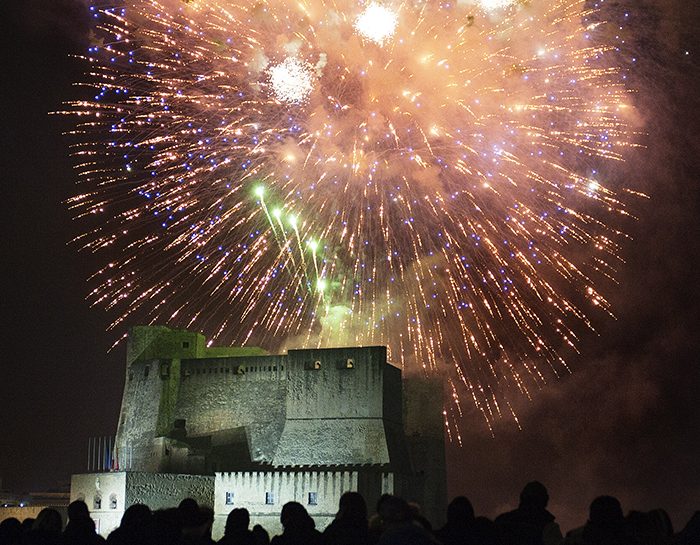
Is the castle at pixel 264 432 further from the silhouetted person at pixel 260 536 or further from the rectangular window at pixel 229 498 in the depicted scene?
the silhouetted person at pixel 260 536

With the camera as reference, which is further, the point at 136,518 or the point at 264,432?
the point at 264,432

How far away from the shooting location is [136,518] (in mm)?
13062

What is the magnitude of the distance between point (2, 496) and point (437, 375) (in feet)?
88.4

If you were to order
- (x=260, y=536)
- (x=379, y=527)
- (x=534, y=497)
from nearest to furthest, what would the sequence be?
(x=534, y=497) < (x=379, y=527) < (x=260, y=536)

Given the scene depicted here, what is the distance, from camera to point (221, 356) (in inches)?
2103

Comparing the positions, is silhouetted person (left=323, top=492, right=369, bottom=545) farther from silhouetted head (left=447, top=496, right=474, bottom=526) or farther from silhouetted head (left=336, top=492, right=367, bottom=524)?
silhouetted head (left=447, top=496, right=474, bottom=526)

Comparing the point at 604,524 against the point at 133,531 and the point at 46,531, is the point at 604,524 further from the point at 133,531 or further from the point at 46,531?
the point at 46,531

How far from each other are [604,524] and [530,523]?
1.39 meters

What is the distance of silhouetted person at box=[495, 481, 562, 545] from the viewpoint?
39.6ft

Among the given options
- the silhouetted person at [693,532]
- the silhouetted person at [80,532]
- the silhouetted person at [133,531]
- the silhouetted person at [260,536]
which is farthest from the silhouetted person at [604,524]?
the silhouetted person at [80,532]

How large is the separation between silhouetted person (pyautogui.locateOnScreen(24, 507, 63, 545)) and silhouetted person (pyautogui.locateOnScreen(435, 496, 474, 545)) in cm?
467

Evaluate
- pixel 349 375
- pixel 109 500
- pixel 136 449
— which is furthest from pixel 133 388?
pixel 349 375

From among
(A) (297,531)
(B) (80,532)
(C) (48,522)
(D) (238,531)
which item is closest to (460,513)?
(A) (297,531)

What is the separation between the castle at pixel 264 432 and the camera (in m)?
44.3
